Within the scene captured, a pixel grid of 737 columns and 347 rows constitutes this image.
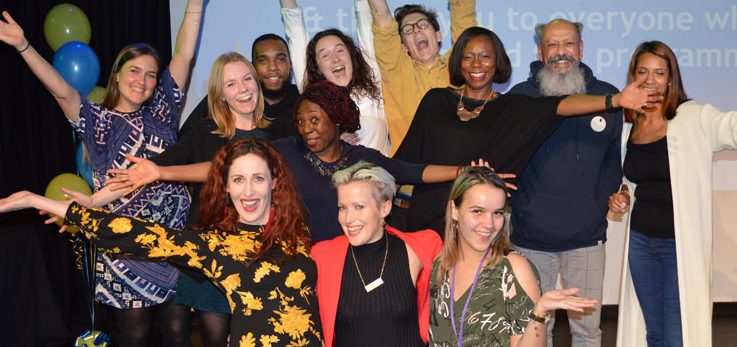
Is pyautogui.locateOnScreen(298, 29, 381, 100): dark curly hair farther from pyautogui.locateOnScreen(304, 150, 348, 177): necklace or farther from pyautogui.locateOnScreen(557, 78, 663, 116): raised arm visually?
pyautogui.locateOnScreen(557, 78, 663, 116): raised arm

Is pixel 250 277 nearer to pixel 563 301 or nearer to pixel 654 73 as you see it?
pixel 563 301

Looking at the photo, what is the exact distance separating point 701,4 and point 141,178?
4451 mm

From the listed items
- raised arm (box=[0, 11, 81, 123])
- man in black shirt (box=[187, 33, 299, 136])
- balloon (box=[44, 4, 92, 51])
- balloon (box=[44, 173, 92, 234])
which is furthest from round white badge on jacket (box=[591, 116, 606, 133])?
balloon (box=[44, 4, 92, 51])

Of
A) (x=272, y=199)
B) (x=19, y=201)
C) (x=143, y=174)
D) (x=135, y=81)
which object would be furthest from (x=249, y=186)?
(x=135, y=81)

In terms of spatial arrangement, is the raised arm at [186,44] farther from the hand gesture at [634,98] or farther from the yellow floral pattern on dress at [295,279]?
the hand gesture at [634,98]

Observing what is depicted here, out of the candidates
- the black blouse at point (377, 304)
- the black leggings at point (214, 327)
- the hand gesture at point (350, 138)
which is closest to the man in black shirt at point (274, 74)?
the hand gesture at point (350, 138)

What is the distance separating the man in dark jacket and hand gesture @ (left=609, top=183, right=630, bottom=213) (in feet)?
0.32

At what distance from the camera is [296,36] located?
4676 millimetres

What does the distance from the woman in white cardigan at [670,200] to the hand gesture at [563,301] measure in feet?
3.97

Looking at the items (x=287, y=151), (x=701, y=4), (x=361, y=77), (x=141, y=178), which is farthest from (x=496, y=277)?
(x=701, y=4)

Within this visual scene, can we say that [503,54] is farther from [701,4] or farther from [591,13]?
[701,4]

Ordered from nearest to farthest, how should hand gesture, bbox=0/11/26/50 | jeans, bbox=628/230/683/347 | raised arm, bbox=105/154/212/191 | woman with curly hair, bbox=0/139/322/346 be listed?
woman with curly hair, bbox=0/139/322/346
raised arm, bbox=105/154/212/191
hand gesture, bbox=0/11/26/50
jeans, bbox=628/230/683/347

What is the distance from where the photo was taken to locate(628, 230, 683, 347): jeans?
3.69 metres

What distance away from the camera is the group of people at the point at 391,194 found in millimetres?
2871
